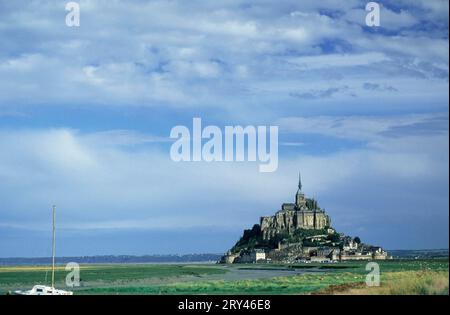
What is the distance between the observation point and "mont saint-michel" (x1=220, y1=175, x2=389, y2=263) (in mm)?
121062

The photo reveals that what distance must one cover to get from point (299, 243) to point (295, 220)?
5.07m

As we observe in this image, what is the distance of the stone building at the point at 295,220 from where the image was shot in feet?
419

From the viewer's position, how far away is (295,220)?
130250mm

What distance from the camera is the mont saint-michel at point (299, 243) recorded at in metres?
121

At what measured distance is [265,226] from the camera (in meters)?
127

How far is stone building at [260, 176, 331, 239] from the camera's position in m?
128
